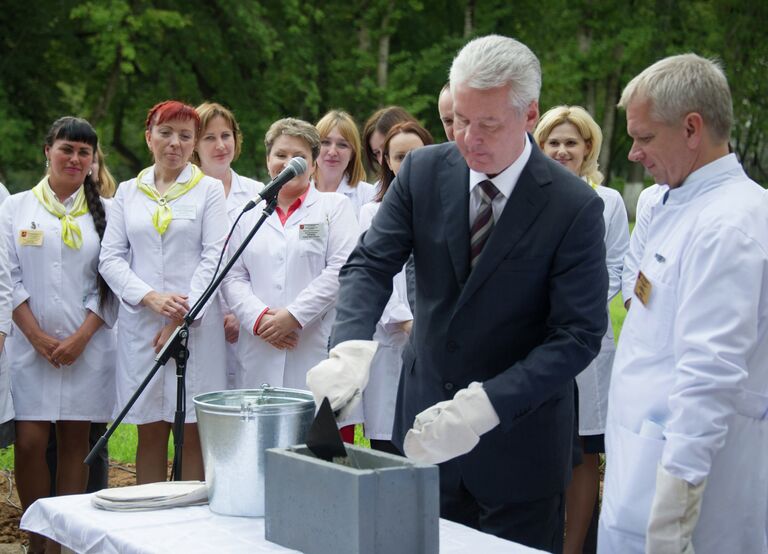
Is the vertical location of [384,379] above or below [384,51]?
below

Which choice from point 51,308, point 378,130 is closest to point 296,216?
point 378,130

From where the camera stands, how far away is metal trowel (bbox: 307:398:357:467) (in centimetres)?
219

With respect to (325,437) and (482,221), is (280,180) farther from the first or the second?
(325,437)

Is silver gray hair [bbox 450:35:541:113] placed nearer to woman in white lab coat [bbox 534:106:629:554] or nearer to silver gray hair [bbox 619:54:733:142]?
silver gray hair [bbox 619:54:733:142]

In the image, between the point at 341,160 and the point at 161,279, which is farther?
the point at 341,160

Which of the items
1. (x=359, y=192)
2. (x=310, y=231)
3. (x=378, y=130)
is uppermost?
(x=378, y=130)

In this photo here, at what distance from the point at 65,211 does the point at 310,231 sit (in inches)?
48.8

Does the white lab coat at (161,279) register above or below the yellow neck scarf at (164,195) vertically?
below

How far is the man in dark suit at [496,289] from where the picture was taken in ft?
8.46

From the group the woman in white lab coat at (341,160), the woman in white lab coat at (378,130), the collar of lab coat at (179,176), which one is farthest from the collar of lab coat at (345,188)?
the collar of lab coat at (179,176)

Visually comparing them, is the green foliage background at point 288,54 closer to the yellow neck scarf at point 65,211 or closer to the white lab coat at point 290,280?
the yellow neck scarf at point 65,211

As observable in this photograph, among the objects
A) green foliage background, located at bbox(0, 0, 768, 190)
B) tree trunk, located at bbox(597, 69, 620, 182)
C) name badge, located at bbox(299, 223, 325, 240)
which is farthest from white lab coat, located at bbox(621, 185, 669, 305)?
tree trunk, located at bbox(597, 69, 620, 182)

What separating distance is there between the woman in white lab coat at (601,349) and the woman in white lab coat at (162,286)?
5.67 feet

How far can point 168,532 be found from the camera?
2393mm
